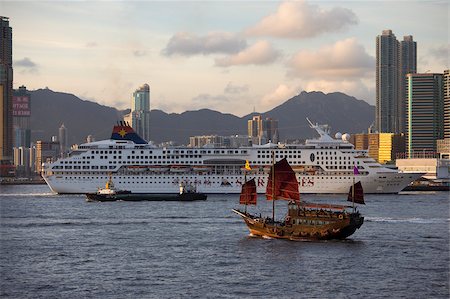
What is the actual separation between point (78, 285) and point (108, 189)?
74.7 meters

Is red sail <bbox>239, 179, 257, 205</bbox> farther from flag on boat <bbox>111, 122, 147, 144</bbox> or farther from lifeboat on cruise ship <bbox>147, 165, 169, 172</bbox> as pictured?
flag on boat <bbox>111, 122, 147, 144</bbox>

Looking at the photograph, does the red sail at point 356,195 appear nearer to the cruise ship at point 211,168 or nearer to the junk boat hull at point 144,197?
the junk boat hull at point 144,197

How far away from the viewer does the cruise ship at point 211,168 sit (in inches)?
5202

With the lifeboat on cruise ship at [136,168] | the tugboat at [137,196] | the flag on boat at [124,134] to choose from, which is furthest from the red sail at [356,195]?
the flag on boat at [124,134]

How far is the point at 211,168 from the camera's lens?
5305 inches

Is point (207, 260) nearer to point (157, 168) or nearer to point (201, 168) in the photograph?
point (201, 168)

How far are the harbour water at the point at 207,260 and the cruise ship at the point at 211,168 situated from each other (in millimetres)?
42603

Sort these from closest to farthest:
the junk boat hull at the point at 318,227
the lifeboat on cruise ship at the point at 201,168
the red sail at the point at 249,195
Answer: the junk boat hull at the point at 318,227, the red sail at the point at 249,195, the lifeboat on cruise ship at the point at 201,168

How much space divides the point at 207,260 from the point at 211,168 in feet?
256

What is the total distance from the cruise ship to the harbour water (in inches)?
1677

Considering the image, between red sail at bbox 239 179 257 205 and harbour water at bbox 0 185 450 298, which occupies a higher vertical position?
red sail at bbox 239 179 257 205

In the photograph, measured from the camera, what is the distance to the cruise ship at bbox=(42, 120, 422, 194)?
132125mm

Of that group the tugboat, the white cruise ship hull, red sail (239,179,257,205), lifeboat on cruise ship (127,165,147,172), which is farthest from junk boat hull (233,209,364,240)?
lifeboat on cruise ship (127,165,147,172)

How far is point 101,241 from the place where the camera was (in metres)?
67.2
